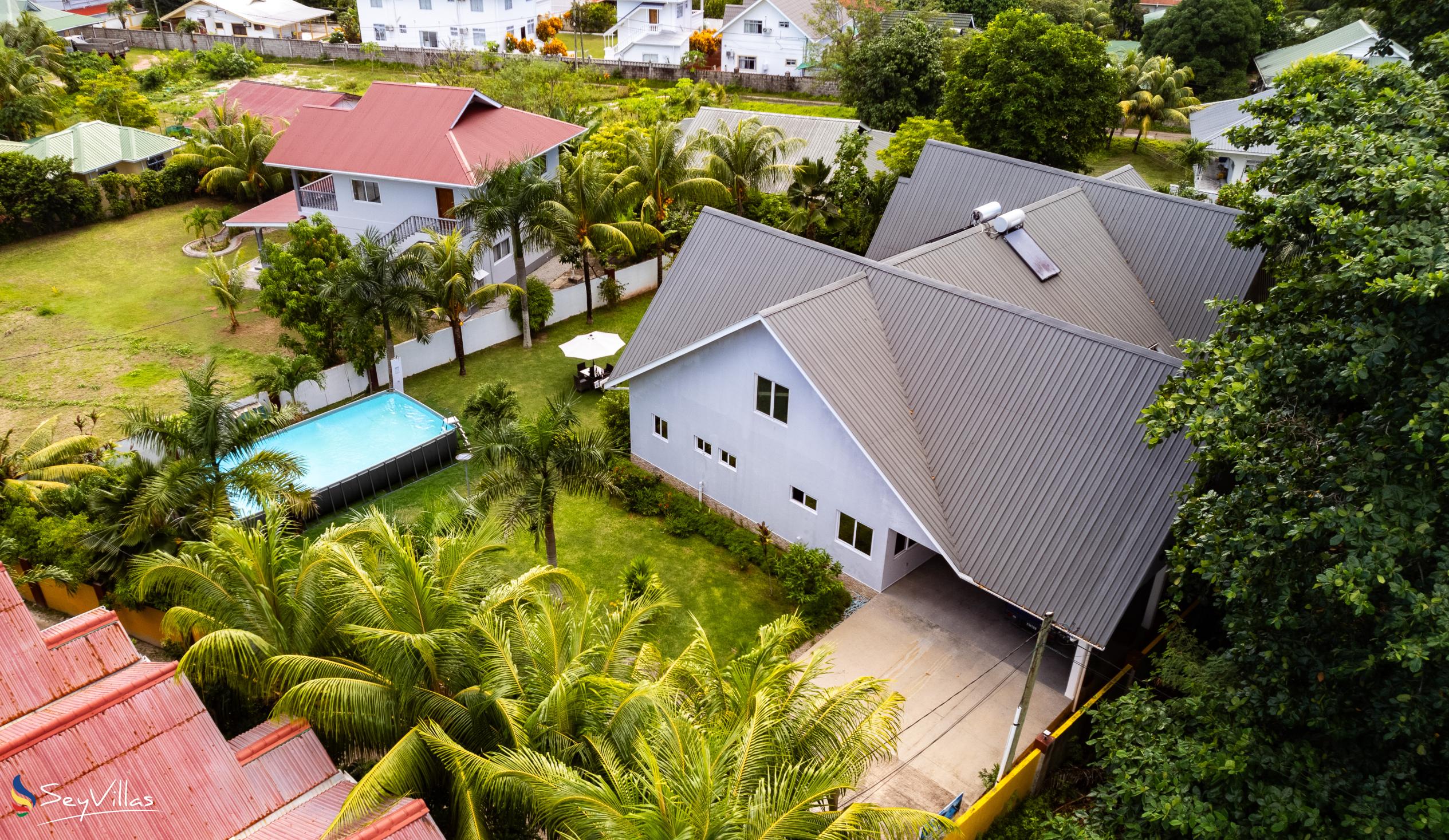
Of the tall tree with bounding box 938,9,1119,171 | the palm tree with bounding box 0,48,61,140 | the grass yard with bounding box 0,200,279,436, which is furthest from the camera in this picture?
the palm tree with bounding box 0,48,61,140

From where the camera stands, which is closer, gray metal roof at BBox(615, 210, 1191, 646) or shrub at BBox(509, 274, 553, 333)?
gray metal roof at BBox(615, 210, 1191, 646)

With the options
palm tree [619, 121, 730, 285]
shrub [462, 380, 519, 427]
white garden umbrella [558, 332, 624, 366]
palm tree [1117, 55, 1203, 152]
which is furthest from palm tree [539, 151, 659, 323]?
palm tree [1117, 55, 1203, 152]

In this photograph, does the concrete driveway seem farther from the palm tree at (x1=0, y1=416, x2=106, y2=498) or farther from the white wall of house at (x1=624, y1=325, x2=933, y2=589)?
the palm tree at (x1=0, y1=416, x2=106, y2=498)

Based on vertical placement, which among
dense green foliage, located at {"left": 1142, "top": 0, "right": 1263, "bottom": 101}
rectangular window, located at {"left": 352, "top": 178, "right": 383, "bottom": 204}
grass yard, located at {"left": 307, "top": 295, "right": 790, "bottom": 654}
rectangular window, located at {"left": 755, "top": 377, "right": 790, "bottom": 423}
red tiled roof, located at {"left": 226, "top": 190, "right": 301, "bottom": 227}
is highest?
dense green foliage, located at {"left": 1142, "top": 0, "right": 1263, "bottom": 101}

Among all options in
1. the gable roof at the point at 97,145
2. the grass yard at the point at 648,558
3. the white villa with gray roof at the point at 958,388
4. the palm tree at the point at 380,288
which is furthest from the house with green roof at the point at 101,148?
the white villa with gray roof at the point at 958,388

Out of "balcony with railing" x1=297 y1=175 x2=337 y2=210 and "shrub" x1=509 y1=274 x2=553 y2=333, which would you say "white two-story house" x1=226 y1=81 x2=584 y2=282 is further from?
"shrub" x1=509 y1=274 x2=553 y2=333

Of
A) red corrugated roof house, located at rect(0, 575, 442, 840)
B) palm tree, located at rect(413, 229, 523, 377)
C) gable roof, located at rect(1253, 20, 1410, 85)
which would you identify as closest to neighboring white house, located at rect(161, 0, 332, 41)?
palm tree, located at rect(413, 229, 523, 377)

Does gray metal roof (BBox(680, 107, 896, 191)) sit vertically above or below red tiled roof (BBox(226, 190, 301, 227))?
above

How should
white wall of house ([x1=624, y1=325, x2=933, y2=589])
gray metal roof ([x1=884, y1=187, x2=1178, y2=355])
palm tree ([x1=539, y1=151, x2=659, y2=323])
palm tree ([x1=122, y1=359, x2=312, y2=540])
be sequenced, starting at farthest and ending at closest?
palm tree ([x1=539, y1=151, x2=659, y2=323]), gray metal roof ([x1=884, y1=187, x2=1178, y2=355]), white wall of house ([x1=624, y1=325, x2=933, y2=589]), palm tree ([x1=122, y1=359, x2=312, y2=540])
